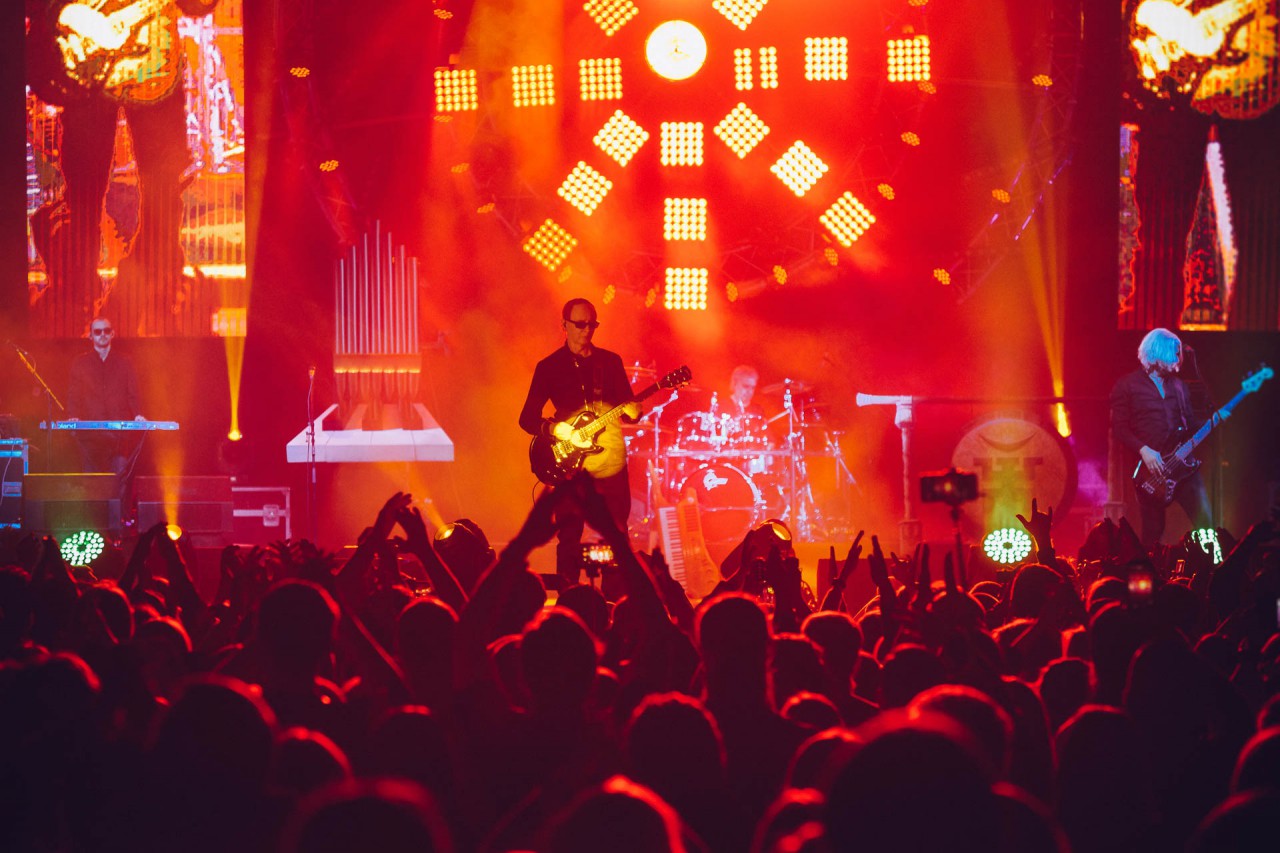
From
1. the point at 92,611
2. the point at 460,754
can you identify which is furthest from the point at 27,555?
the point at 460,754

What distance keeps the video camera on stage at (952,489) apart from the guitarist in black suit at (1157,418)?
552 centimetres

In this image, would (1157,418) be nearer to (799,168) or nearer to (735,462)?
(735,462)

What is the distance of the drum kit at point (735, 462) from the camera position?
8.96 metres

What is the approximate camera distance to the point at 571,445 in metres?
6.18

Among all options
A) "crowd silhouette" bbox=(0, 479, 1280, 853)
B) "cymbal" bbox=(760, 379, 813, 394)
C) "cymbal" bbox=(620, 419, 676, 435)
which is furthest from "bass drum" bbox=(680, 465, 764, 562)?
"crowd silhouette" bbox=(0, 479, 1280, 853)

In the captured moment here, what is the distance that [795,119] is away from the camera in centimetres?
954

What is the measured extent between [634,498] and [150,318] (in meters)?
4.61

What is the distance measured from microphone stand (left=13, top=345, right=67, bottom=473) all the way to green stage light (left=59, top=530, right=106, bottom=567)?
1310 mm

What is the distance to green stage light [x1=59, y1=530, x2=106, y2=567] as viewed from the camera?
7350mm

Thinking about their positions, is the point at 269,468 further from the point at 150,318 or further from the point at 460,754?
the point at 460,754

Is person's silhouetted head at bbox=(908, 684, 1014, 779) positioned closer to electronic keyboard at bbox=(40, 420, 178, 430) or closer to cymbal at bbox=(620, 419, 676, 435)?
cymbal at bbox=(620, 419, 676, 435)

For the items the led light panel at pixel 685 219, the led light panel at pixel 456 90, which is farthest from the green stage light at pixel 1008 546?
the led light panel at pixel 456 90

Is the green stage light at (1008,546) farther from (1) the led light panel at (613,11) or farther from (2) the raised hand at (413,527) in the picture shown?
(2) the raised hand at (413,527)

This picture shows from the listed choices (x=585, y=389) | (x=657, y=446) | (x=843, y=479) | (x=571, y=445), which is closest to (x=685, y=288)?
(x=657, y=446)
